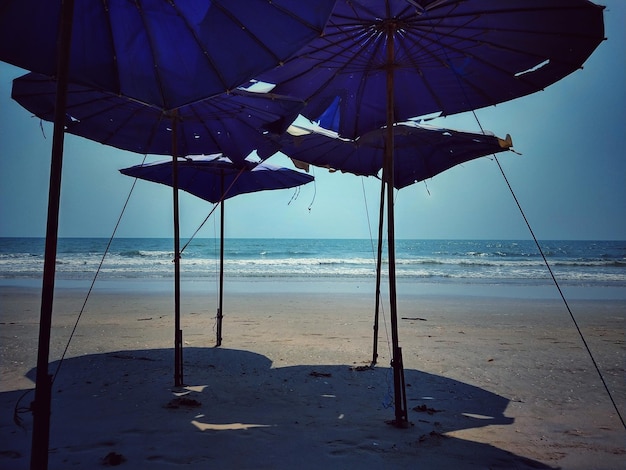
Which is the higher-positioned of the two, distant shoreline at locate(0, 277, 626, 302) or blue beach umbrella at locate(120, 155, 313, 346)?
blue beach umbrella at locate(120, 155, 313, 346)

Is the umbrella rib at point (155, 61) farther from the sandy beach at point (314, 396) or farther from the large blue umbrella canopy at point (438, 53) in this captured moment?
the sandy beach at point (314, 396)

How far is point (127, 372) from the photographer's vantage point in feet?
17.0

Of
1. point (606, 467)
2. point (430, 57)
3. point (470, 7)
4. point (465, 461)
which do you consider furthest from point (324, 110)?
point (606, 467)

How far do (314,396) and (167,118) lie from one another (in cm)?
377

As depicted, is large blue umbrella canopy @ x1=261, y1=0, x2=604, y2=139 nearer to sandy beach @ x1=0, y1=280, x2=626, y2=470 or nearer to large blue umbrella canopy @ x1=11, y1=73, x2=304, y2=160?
large blue umbrella canopy @ x1=11, y1=73, x2=304, y2=160

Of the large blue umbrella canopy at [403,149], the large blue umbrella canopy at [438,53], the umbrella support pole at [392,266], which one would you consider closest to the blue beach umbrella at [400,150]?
Answer: the large blue umbrella canopy at [403,149]

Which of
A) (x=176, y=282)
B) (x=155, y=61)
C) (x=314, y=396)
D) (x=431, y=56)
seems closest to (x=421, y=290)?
(x=314, y=396)

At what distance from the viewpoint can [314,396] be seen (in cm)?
438

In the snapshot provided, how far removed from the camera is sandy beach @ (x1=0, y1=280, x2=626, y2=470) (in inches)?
117

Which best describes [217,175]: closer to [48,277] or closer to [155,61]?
[155,61]

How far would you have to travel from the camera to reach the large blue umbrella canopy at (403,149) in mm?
4898

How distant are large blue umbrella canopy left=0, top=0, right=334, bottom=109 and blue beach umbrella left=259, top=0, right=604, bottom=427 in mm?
940

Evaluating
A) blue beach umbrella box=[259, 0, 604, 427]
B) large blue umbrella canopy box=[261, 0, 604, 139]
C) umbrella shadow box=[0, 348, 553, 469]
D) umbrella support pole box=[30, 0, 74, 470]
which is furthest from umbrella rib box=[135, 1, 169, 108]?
umbrella shadow box=[0, 348, 553, 469]

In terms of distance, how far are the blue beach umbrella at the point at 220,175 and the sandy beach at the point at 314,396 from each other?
1.89 meters
